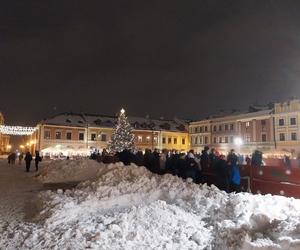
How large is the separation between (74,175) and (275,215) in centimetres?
1401

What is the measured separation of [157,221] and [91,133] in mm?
59231

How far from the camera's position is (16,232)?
29.6 ft

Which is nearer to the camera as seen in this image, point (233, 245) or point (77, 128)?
point (233, 245)

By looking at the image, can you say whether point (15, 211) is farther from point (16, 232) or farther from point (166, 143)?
point (166, 143)

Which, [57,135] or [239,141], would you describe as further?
[57,135]

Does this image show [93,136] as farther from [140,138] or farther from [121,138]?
[121,138]

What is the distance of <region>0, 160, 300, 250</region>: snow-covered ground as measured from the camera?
7.96 meters

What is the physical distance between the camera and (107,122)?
71688 millimetres

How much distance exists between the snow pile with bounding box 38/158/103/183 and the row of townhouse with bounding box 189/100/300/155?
93.8ft

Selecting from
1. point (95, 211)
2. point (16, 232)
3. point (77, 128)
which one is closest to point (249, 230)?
point (95, 211)

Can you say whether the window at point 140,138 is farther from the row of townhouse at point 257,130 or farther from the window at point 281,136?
the window at point 281,136

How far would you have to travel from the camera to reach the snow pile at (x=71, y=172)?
20.5 m

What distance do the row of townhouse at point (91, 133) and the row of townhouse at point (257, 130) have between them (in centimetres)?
721

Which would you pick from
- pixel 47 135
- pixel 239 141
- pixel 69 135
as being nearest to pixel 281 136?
pixel 239 141
